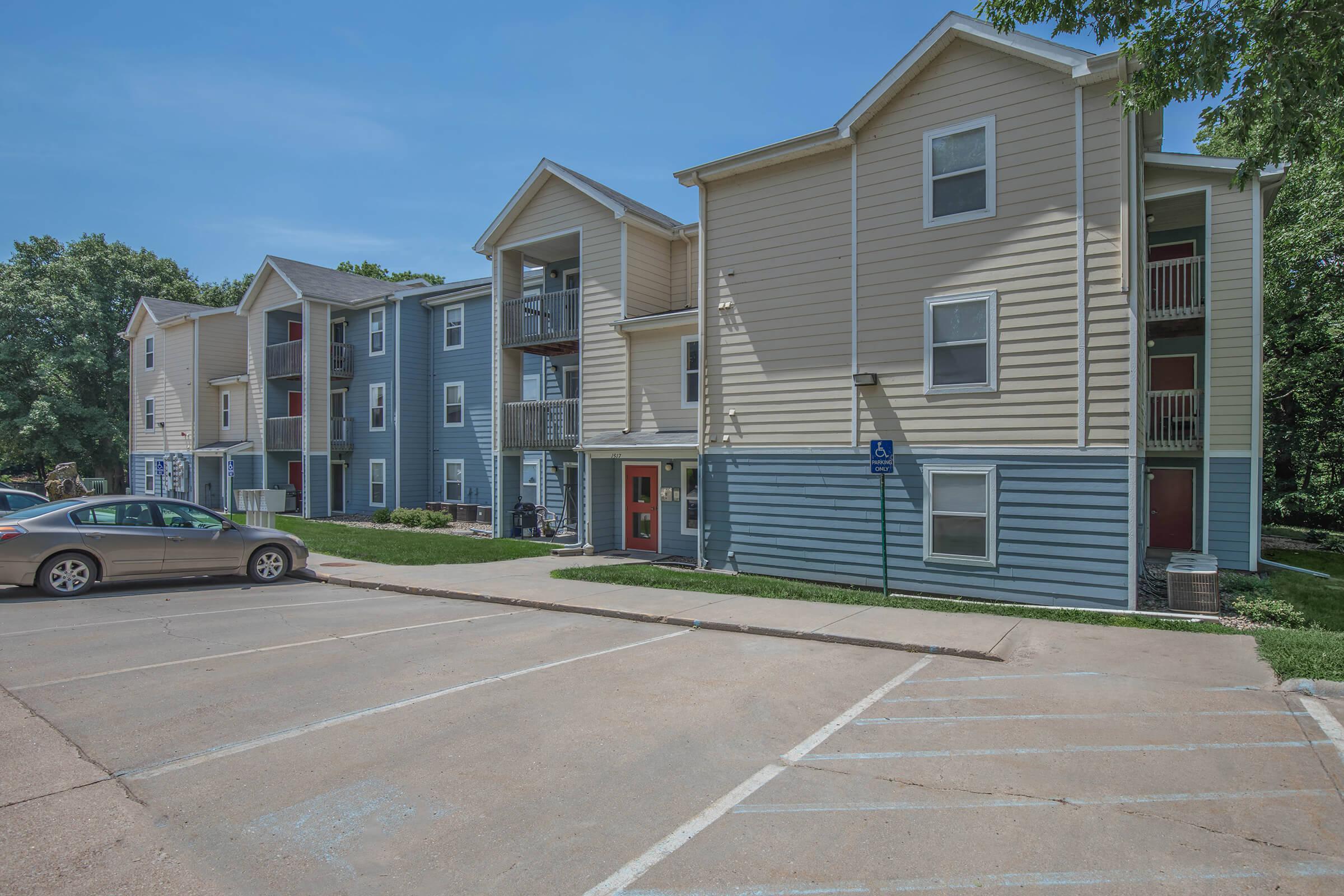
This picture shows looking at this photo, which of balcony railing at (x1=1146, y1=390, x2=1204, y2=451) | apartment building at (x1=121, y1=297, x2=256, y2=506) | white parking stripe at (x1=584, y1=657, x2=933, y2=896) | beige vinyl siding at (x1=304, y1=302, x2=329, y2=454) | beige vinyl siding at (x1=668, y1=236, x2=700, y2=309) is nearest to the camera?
white parking stripe at (x1=584, y1=657, x2=933, y2=896)

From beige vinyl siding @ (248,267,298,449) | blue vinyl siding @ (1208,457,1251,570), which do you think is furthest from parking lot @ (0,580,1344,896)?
beige vinyl siding @ (248,267,298,449)

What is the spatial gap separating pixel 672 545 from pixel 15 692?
1209 centimetres

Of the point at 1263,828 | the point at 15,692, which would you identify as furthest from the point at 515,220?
the point at 1263,828

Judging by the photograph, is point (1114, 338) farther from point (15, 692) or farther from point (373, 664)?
point (15, 692)

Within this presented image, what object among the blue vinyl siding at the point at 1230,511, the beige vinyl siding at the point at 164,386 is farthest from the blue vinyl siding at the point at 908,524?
the beige vinyl siding at the point at 164,386

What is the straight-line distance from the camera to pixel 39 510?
11.9 meters

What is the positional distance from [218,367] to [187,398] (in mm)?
2076

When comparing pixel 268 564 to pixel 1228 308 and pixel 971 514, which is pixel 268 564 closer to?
pixel 971 514

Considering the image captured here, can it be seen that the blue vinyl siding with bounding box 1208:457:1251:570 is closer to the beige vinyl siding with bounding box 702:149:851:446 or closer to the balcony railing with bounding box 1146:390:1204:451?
the balcony railing with bounding box 1146:390:1204:451

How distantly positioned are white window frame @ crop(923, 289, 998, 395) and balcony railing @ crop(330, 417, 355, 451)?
2332cm

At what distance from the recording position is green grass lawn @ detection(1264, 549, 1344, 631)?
34.4 feet

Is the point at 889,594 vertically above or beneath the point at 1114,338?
beneath

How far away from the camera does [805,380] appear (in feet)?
44.8

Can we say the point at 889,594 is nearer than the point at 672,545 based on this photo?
Yes
